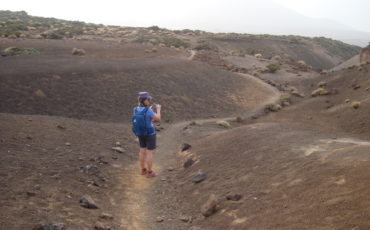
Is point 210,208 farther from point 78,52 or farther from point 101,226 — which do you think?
point 78,52

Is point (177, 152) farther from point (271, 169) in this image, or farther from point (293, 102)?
point (293, 102)

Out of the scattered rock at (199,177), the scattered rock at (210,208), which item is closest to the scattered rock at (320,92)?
the scattered rock at (199,177)

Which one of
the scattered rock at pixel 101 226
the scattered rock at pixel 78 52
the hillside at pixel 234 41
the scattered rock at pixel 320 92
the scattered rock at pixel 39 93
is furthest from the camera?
the hillside at pixel 234 41

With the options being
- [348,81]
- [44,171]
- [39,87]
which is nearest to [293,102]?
[348,81]

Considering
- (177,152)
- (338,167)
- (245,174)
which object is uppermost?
(338,167)

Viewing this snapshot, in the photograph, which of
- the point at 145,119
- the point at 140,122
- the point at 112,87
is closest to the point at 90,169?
the point at 140,122

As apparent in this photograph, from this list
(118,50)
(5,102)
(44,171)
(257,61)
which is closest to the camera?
(44,171)

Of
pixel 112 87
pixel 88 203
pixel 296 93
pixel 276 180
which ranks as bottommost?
pixel 88 203

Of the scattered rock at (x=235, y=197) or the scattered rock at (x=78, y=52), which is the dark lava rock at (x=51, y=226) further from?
the scattered rock at (x=78, y=52)

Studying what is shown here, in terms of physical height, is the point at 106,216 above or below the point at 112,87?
below

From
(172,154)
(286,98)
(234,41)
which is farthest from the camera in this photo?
(234,41)

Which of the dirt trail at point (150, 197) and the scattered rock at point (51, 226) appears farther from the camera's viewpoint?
the dirt trail at point (150, 197)

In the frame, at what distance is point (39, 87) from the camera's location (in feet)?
66.1

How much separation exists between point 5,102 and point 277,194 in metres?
15.9
